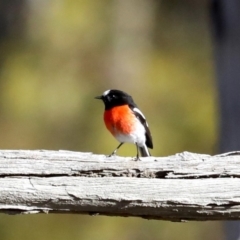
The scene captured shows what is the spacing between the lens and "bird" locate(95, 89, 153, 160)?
14.1 ft

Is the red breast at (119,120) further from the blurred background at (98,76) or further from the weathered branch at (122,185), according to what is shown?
the blurred background at (98,76)

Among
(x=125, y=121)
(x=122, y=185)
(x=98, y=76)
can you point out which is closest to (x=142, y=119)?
(x=125, y=121)

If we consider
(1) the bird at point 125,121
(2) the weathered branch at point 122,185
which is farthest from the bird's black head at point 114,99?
(2) the weathered branch at point 122,185

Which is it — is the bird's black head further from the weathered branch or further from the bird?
the weathered branch

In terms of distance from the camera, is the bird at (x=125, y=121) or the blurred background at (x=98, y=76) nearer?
the bird at (x=125, y=121)

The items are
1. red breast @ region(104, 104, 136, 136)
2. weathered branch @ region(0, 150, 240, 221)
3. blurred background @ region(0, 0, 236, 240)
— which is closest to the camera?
weathered branch @ region(0, 150, 240, 221)

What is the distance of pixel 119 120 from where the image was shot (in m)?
4.30

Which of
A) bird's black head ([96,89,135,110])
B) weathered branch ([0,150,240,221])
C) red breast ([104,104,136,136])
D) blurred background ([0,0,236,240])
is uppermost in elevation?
blurred background ([0,0,236,240])

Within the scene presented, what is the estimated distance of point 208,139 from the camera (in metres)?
11.0

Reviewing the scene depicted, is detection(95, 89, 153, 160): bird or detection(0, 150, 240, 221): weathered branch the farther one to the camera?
detection(95, 89, 153, 160): bird

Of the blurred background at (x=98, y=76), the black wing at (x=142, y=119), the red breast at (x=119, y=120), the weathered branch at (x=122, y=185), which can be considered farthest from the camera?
the blurred background at (x=98, y=76)

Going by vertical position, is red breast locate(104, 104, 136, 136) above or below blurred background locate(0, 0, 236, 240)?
below

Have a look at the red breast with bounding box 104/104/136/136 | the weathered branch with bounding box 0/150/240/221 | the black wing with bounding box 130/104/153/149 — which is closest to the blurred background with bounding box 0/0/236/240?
the black wing with bounding box 130/104/153/149

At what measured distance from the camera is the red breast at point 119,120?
4.30m
